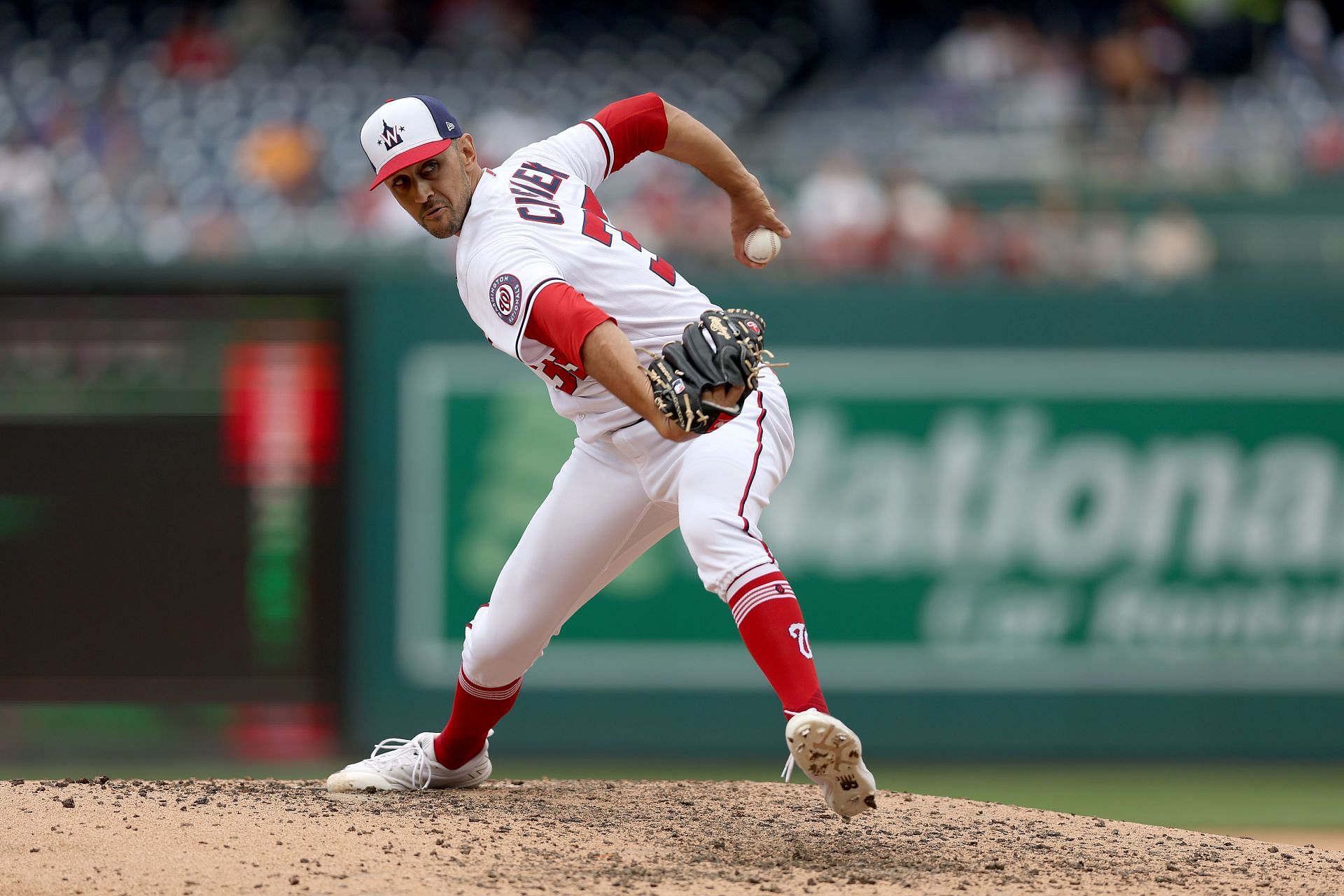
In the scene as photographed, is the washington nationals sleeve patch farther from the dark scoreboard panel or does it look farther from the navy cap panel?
the dark scoreboard panel

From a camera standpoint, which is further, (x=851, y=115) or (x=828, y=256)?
(x=851, y=115)

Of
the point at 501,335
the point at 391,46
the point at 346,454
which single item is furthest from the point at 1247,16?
the point at 501,335

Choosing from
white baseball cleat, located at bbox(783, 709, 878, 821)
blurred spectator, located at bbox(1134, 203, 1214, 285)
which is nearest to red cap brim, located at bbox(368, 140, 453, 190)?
white baseball cleat, located at bbox(783, 709, 878, 821)

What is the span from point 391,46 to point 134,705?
7.84 m

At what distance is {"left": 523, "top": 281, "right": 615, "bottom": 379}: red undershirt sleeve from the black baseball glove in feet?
0.54

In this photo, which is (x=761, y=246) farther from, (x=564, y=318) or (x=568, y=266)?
(x=564, y=318)

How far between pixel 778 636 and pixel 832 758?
0.33 m

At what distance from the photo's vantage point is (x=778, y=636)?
3812 mm

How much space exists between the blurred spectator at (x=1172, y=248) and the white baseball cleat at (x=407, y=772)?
5745 mm

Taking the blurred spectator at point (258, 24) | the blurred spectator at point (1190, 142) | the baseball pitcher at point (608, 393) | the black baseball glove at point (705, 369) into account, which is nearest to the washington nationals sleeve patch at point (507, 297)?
the baseball pitcher at point (608, 393)

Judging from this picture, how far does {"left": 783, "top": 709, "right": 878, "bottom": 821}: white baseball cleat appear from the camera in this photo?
3586mm

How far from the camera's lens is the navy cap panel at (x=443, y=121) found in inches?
161

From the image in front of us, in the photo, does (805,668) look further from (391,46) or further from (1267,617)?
(391,46)

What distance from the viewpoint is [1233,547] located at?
7938 millimetres
